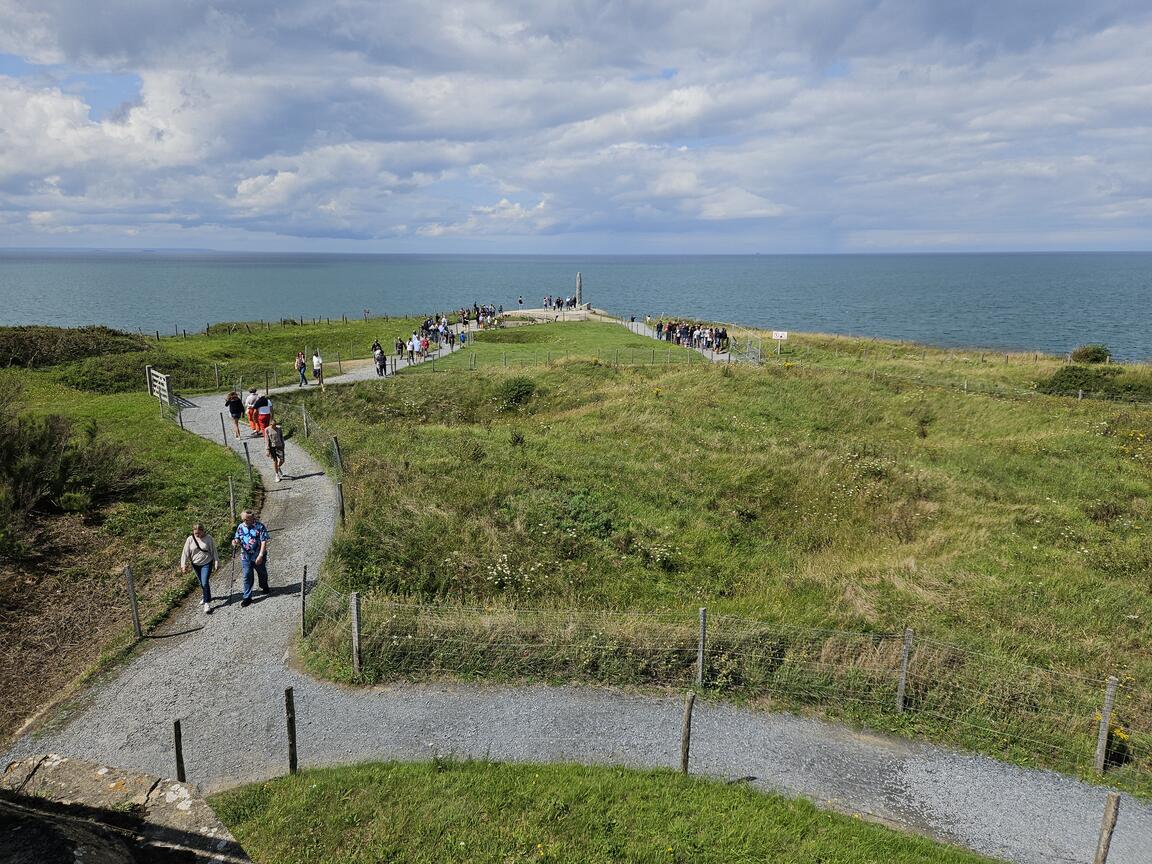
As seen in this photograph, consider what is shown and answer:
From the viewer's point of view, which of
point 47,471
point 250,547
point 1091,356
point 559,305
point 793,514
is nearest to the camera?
point 250,547

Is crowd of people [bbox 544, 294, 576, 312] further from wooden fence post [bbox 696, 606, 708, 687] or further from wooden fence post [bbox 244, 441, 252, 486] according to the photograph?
wooden fence post [bbox 696, 606, 708, 687]

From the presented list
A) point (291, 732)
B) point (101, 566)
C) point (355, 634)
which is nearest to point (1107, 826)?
point (291, 732)

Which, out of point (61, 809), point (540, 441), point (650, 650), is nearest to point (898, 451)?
point (540, 441)

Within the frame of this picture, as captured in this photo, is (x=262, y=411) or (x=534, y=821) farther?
(x=262, y=411)

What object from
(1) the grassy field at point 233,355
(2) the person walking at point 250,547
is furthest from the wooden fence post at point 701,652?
(1) the grassy field at point 233,355

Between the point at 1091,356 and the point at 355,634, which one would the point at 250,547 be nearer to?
the point at 355,634

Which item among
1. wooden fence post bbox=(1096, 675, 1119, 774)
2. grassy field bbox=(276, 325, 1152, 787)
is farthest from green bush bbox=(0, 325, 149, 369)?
wooden fence post bbox=(1096, 675, 1119, 774)

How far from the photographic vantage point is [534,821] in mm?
8664

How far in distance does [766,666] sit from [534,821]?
5549mm

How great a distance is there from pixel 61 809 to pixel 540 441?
72.4ft

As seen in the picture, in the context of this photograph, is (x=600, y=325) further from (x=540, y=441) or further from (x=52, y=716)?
(x=52, y=716)

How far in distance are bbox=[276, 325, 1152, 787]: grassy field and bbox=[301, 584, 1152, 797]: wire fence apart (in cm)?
13

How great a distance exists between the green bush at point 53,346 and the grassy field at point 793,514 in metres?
17.7

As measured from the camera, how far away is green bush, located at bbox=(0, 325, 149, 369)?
37.7m
